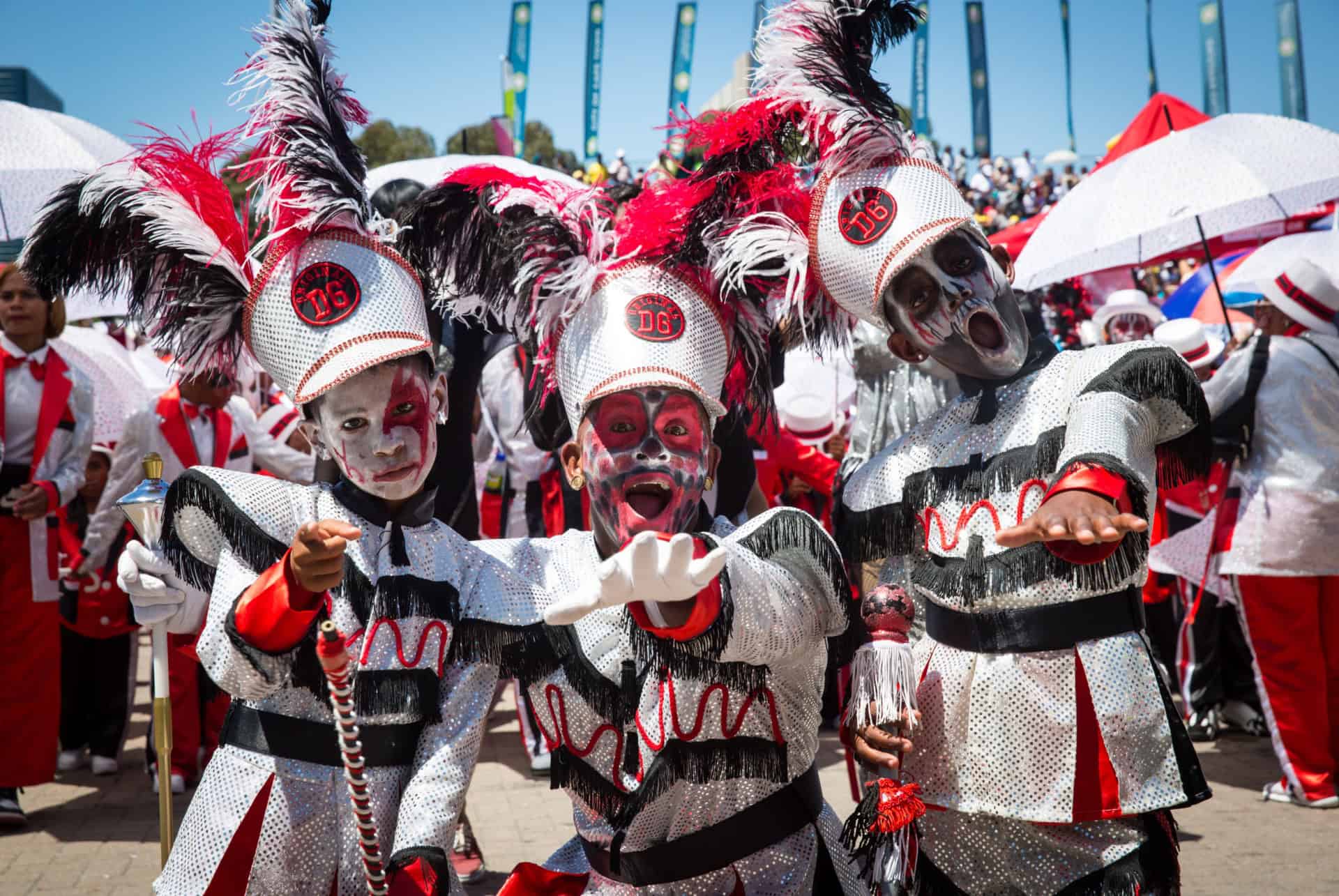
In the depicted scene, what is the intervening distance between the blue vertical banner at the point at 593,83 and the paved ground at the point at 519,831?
22230 mm

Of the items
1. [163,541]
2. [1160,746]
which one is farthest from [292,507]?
[1160,746]

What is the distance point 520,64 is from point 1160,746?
26.2 meters

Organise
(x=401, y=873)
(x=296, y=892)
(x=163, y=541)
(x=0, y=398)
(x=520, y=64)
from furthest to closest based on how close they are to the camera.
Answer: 1. (x=520, y=64)
2. (x=0, y=398)
3. (x=163, y=541)
4. (x=296, y=892)
5. (x=401, y=873)

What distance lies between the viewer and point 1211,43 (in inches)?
1094

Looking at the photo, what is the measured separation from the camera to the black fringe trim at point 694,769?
240 cm

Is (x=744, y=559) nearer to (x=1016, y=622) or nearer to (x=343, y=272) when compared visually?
(x=1016, y=622)

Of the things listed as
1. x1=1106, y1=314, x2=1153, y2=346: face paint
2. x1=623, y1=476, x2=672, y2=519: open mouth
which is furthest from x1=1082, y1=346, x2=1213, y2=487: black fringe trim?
x1=1106, y1=314, x2=1153, y2=346: face paint

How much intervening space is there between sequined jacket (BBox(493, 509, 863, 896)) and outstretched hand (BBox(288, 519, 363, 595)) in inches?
18.3

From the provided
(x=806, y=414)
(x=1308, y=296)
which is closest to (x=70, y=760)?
(x=806, y=414)

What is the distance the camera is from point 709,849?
2396 millimetres

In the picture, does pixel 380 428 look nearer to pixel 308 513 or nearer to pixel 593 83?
pixel 308 513

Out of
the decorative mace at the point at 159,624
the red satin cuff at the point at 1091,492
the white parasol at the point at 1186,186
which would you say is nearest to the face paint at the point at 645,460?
the red satin cuff at the point at 1091,492

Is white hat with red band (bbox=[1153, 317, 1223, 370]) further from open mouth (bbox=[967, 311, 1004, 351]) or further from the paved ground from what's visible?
open mouth (bbox=[967, 311, 1004, 351])

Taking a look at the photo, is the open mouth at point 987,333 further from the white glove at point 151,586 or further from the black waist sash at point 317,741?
the white glove at point 151,586
